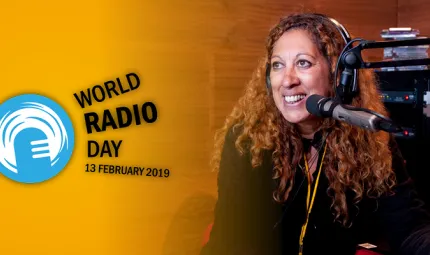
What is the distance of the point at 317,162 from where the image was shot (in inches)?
70.7

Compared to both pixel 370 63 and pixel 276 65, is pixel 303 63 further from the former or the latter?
pixel 370 63

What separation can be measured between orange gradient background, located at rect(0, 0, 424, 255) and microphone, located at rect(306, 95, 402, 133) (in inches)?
76.1

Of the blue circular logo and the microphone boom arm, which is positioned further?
the blue circular logo

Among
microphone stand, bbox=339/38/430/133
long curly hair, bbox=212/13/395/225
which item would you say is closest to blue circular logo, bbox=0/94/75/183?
long curly hair, bbox=212/13/395/225

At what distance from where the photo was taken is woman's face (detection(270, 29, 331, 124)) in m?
1.70

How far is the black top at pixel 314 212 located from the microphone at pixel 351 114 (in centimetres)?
34

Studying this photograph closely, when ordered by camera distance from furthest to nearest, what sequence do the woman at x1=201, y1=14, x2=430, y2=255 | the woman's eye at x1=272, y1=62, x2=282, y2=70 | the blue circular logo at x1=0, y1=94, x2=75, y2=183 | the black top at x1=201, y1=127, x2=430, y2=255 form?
the blue circular logo at x1=0, y1=94, x2=75, y2=183, the woman's eye at x1=272, y1=62, x2=282, y2=70, the woman at x1=201, y1=14, x2=430, y2=255, the black top at x1=201, y1=127, x2=430, y2=255

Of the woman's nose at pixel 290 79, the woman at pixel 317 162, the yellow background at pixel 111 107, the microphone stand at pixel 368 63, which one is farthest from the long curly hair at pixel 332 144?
the yellow background at pixel 111 107

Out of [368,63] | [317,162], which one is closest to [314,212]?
[317,162]

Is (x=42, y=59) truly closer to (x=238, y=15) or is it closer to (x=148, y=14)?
(x=148, y=14)

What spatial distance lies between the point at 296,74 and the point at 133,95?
1400 mm

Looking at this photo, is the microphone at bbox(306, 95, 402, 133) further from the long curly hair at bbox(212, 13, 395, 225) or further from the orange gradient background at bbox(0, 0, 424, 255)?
the orange gradient background at bbox(0, 0, 424, 255)

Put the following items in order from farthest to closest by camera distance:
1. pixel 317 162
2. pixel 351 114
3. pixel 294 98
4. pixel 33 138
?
1. pixel 33 138
2. pixel 317 162
3. pixel 294 98
4. pixel 351 114

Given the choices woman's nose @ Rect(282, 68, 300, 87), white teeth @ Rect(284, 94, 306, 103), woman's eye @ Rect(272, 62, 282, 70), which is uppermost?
woman's eye @ Rect(272, 62, 282, 70)
